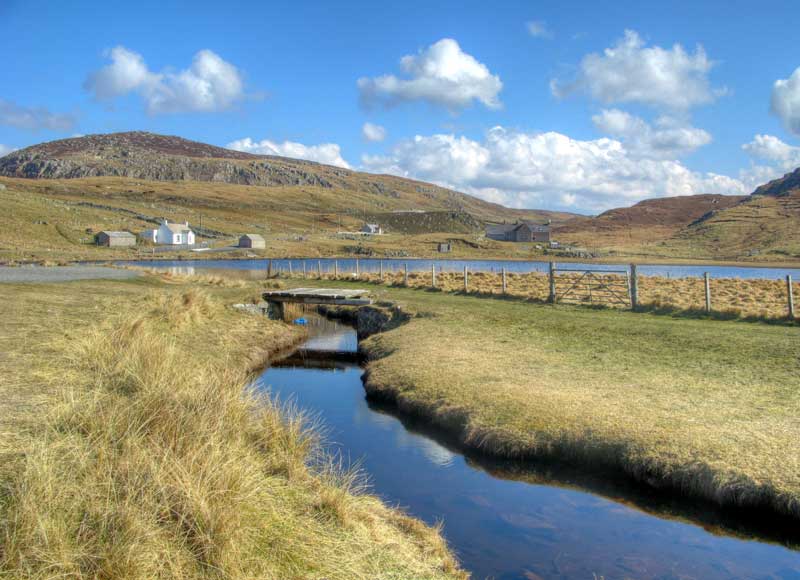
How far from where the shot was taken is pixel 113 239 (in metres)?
94.9

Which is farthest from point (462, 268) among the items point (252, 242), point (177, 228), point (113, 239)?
point (177, 228)

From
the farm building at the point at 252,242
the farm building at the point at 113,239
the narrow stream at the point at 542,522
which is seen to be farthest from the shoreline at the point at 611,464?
the farm building at the point at 252,242

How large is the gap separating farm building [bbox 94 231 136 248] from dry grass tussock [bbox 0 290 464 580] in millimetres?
94115

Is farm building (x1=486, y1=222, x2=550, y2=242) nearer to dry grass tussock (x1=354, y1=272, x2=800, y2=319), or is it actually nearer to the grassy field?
dry grass tussock (x1=354, y1=272, x2=800, y2=319)

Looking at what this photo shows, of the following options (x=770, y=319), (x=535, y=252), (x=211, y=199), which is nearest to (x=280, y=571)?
(x=770, y=319)

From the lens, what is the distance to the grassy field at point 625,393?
869 cm

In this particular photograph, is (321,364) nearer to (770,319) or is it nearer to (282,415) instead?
(282,415)

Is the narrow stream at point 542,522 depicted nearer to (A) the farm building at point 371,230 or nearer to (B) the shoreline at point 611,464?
(B) the shoreline at point 611,464

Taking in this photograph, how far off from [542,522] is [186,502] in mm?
4875

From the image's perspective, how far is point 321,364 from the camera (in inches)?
799

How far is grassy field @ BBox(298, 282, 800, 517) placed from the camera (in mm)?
8688

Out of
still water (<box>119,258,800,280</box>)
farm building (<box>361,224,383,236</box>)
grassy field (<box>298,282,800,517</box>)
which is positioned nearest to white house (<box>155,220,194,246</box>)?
still water (<box>119,258,800,280</box>)

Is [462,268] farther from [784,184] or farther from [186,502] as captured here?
[784,184]

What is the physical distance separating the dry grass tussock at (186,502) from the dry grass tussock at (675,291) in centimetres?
1891
